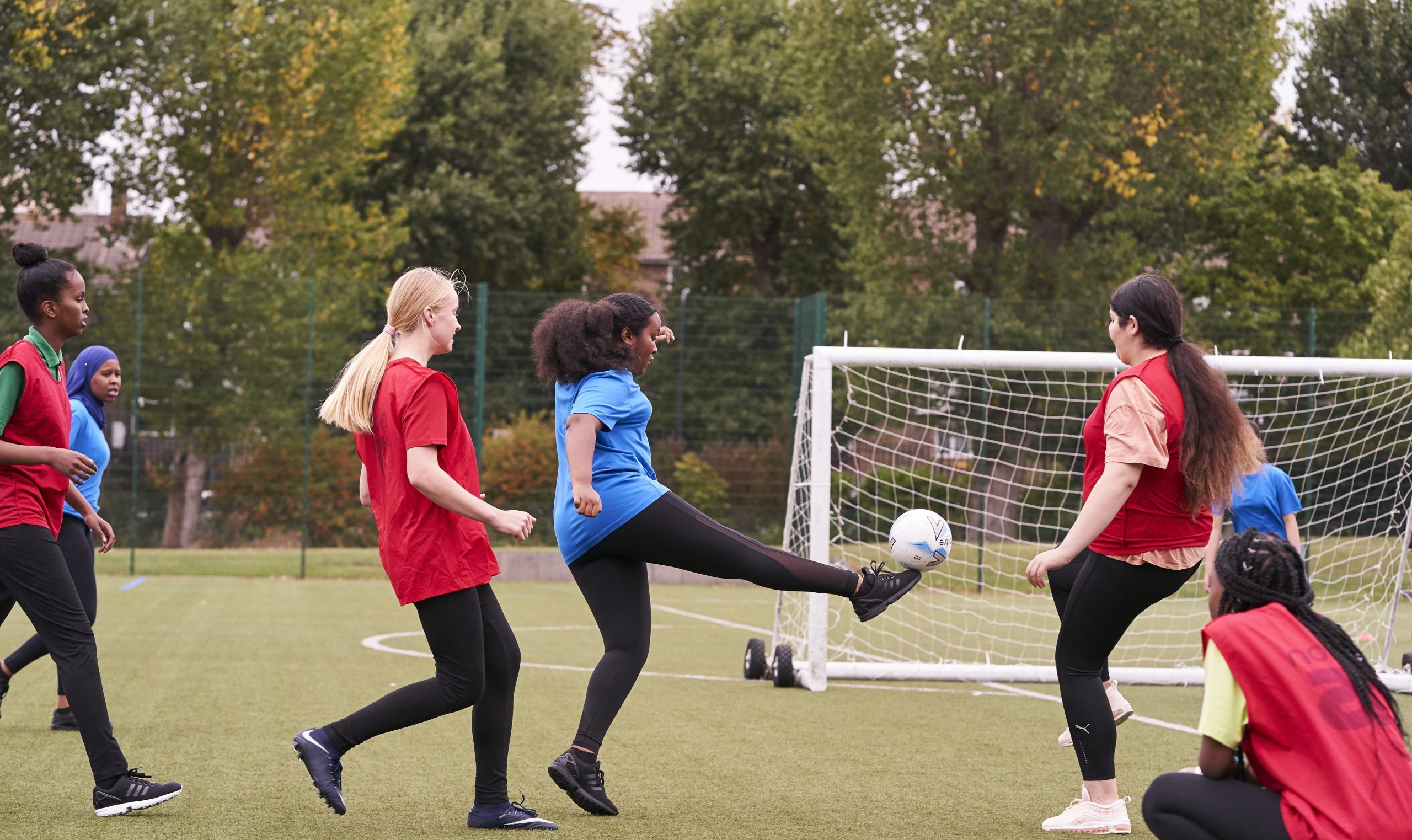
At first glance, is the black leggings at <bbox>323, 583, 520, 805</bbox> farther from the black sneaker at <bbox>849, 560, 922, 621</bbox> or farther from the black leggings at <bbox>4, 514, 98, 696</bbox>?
the black leggings at <bbox>4, 514, 98, 696</bbox>

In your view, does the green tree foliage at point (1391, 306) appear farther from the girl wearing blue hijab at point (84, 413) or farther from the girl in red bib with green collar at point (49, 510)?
the girl in red bib with green collar at point (49, 510)

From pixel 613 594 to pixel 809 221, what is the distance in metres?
30.1

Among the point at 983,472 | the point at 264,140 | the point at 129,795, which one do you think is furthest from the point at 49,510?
the point at 264,140

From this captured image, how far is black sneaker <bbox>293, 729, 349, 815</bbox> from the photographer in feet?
13.8

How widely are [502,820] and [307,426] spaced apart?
43.6ft

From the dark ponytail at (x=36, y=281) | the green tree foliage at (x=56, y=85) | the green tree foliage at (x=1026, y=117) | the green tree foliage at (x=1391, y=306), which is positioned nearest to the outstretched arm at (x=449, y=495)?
the dark ponytail at (x=36, y=281)

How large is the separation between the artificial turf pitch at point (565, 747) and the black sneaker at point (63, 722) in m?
0.06

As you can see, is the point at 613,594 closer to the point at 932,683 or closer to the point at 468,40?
the point at 932,683

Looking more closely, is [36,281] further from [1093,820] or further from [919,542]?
[1093,820]

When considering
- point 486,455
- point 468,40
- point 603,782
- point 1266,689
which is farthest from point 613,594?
point 468,40

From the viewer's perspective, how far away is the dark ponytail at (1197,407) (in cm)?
436

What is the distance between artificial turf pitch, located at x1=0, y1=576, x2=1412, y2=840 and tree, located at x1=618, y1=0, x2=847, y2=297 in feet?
77.8

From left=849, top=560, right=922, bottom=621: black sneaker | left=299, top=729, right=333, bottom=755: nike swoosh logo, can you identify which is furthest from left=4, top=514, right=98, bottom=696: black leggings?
left=849, top=560, right=922, bottom=621: black sneaker

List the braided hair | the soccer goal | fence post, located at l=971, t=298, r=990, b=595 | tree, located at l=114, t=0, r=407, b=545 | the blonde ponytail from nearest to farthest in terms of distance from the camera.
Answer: the braided hair < the blonde ponytail < the soccer goal < fence post, located at l=971, t=298, r=990, b=595 < tree, located at l=114, t=0, r=407, b=545
